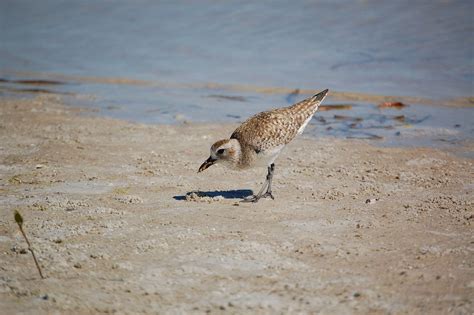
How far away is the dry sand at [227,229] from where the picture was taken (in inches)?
208

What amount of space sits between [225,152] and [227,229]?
1361 millimetres

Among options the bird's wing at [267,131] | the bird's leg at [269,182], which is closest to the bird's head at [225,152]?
the bird's wing at [267,131]

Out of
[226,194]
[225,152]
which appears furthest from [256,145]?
[226,194]

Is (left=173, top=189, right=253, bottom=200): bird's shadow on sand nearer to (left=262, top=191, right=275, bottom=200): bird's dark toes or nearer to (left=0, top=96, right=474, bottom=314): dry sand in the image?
(left=0, top=96, right=474, bottom=314): dry sand

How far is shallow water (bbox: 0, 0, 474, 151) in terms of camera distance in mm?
12641

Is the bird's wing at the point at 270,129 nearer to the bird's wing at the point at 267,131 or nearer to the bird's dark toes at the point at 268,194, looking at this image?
the bird's wing at the point at 267,131

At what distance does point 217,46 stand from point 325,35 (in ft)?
8.96

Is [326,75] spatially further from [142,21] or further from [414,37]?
[142,21]

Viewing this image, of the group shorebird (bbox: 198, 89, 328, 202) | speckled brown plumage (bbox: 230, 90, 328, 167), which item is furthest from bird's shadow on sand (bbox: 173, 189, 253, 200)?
speckled brown plumage (bbox: 230, 90, 328, 167)

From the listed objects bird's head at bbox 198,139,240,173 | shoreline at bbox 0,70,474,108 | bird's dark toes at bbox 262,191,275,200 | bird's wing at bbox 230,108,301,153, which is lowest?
shoreline at bbox 0,70,474,108

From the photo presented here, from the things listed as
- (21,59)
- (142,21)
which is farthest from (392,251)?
(142,21)

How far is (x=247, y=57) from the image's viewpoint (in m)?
16.8

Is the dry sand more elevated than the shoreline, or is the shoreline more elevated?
the dry sand

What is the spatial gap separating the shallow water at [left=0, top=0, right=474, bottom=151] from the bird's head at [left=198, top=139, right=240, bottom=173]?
11.1 feet
